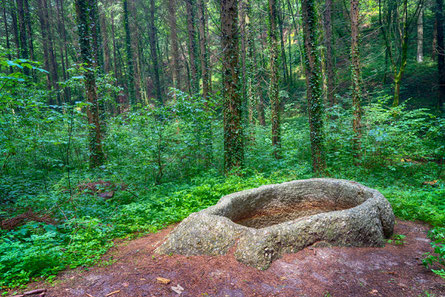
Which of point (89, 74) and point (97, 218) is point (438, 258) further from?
point (89, 74)

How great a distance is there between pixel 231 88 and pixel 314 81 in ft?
8.03

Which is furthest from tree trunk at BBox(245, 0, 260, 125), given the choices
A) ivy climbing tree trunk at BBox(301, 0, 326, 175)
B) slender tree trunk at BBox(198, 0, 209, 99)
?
ivy climbing tree trunk at BBox(301, 0, 326, 175)

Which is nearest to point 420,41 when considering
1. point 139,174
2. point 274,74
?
point 274,74

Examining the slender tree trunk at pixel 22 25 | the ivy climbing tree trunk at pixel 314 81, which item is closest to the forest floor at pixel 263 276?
the ivy climbing tree trunk at pixel 314 81

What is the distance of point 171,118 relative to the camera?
714cm

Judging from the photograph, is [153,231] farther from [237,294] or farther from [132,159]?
[132,159]

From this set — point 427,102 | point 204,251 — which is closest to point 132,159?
point 204,251

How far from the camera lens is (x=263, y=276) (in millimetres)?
2609

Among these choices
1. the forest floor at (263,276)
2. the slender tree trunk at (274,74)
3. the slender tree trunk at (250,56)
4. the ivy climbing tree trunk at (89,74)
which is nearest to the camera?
the forest floor at (263,276)

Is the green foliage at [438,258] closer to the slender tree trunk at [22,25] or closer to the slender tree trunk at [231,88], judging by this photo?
the slender tree trunk at [231,88]

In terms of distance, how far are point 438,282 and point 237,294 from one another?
2208mm

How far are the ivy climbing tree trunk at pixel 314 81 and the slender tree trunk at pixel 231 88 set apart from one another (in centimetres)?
201

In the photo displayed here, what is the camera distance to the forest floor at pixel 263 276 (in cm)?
237

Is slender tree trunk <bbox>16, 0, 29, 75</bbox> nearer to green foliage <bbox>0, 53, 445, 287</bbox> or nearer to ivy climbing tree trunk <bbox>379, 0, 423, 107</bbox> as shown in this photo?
green foliage <bbox>0, 53, 445, 287</bbox>
